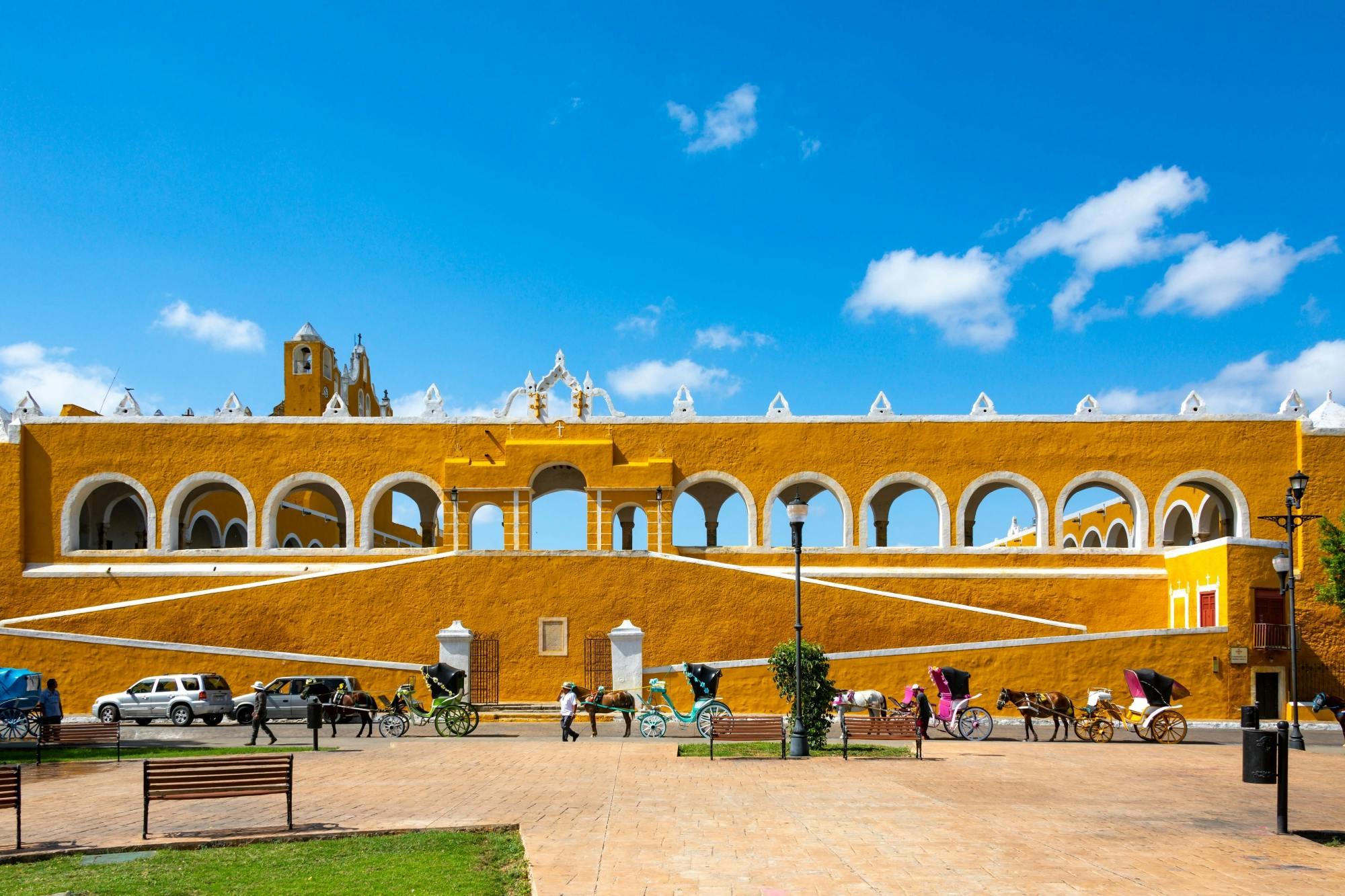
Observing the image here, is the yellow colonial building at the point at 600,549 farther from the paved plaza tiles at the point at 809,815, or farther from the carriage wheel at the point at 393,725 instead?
the paved plaza tiles at the point at 809,815

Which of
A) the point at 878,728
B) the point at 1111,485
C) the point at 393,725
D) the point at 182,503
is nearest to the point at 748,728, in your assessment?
the point at 878,728

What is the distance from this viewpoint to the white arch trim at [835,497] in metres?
26.8

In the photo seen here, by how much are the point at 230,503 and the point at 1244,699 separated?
25.5m

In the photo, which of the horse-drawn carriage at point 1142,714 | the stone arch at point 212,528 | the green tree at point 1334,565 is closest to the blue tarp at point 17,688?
the stone arch at point 212,528

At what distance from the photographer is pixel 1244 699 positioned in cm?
2211

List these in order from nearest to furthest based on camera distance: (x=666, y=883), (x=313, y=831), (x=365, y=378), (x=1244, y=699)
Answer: (x=666, y=883), (x=313, y=831), (x=1244, y=699), (x=365, y=378)

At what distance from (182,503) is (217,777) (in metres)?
19.2

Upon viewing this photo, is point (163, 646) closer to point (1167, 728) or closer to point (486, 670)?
point (486, 670)

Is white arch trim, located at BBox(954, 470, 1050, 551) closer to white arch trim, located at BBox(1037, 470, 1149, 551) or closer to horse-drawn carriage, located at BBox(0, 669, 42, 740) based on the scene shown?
white arch trim, located at BBox(1037, 470, 1149, 551)

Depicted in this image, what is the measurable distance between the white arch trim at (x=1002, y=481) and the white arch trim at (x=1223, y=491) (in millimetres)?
2346

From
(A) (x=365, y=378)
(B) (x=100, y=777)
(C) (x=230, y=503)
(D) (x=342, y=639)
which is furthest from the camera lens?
(A) (x=365, y=378)

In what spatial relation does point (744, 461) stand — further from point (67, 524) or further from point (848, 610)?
point (67, 524)

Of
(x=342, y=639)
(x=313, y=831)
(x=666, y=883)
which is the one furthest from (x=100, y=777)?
(x=342, y=639)

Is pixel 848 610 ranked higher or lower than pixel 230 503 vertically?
lower
